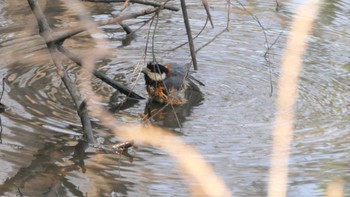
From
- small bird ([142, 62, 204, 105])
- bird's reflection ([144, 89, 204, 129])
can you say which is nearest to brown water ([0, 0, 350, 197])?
bird's reflection ([144, 89, 204, 129])

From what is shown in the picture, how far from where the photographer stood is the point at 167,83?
660 centimetres

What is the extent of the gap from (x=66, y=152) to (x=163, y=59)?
2653 millimetres

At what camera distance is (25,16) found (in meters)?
8.61

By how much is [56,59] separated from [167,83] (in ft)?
5.84

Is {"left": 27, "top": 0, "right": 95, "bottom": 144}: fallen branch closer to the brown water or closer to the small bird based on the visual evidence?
the brown water

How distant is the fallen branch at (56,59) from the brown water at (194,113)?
0.18 meters

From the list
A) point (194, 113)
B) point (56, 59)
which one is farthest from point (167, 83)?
point (56, 59)

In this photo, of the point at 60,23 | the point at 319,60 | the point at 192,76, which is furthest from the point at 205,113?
the point at 60,23

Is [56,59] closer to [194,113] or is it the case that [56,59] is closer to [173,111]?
[173,111]

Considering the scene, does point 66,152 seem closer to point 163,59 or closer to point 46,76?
point 46,76

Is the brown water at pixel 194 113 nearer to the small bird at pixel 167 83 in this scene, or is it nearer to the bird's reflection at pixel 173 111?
the bird's reflection at pixel 173 111

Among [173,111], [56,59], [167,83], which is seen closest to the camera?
[56,59]

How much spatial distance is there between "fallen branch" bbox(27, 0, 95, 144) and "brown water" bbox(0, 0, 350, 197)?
0.18 metres

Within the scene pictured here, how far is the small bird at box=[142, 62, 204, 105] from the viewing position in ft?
21.0
